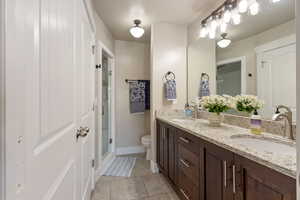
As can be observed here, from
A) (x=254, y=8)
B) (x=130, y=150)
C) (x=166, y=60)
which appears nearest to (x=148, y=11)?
(x=166, y=60)

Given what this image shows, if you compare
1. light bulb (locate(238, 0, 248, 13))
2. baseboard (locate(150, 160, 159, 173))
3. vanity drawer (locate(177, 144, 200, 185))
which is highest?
light bulb (locate(238, 0, 248, 13))

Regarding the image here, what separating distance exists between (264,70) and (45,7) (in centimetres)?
185

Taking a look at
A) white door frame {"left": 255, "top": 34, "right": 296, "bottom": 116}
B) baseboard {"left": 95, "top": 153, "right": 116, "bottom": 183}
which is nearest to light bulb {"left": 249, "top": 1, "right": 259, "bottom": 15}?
white door frame {"left": 255, "top": 34, "right": 296, "bottom": 116}

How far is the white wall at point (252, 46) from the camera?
1.41 metres

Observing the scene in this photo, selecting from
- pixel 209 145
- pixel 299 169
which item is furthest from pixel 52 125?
pixel 209 145

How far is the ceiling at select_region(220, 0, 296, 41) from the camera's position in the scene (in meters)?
1.37

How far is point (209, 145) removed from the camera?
1259mm

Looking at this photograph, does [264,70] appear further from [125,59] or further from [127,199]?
[125,59]

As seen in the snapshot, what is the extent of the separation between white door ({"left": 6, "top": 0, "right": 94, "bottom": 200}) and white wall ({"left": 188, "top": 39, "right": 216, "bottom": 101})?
1.94 meters

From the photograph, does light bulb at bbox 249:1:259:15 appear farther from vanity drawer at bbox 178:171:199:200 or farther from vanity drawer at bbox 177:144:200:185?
vanity drawer at bbox 178:171:199:200

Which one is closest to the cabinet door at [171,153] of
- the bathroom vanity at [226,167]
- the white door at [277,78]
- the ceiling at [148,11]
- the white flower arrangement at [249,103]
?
the bathroom vanity at [226,167]

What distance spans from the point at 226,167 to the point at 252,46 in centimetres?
134

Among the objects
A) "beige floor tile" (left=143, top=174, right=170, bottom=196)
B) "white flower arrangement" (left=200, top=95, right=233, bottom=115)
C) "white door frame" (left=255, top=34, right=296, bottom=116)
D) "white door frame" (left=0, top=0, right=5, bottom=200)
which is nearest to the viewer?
"white door frame" (left=0, top=0, right=5, bottom=200)

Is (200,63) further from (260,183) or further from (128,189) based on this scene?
(128,189)
